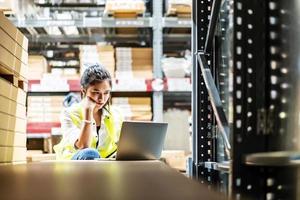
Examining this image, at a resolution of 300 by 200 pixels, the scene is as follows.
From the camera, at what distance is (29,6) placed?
5812 mm

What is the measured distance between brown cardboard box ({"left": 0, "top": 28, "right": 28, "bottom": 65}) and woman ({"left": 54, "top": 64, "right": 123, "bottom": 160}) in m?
0.97

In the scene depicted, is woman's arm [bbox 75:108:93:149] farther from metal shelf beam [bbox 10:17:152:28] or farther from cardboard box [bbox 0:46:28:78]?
metal shelf beam [bbox 10:17:152:28]

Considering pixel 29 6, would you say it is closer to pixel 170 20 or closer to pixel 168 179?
pixel 170 20

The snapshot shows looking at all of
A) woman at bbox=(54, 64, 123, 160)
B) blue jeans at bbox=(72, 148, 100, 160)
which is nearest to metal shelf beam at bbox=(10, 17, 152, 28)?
woman at bbox=(54, 64, 123, 160)

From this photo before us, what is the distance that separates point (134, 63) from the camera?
19.0ft

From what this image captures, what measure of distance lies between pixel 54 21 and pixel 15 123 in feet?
8.93

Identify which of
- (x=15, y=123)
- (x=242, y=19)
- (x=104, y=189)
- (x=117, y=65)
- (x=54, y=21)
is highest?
(x=54, y=21)

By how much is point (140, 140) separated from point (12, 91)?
0.91 m

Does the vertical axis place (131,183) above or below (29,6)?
below

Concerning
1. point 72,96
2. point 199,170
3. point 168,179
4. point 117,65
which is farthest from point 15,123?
point 117,65

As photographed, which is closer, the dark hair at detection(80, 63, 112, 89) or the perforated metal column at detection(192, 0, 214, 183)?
the perforated metal column at detection(192, 0, 214, 183)

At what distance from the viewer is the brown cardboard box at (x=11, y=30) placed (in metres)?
2.67

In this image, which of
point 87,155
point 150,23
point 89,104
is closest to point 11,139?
point 87,155

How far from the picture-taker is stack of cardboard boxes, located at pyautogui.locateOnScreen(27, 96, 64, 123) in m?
5.80
